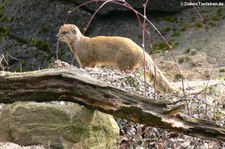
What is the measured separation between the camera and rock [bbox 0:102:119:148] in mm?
4832

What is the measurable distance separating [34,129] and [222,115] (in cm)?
217

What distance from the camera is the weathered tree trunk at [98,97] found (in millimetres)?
4434

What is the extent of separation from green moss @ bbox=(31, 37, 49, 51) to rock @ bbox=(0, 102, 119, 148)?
30.7ft

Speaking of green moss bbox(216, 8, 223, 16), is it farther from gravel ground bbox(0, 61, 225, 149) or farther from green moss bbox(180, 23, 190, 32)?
gravel ground bbox(0, 61, 225, 149)

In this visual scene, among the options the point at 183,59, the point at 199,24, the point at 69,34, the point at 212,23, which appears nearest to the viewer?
the point at 69,34

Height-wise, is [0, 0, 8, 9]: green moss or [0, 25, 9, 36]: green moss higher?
[0, 0, 8, 9]: green moss

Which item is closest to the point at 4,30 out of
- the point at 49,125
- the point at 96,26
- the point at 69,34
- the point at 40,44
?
the point at 40,44

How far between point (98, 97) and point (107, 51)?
4.44 m

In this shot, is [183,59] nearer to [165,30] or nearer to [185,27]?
[185,27]

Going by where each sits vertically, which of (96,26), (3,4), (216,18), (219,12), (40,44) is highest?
(3,4)

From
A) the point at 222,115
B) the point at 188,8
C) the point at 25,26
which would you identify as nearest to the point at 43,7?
the point at 25,26

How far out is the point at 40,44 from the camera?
1434 cm

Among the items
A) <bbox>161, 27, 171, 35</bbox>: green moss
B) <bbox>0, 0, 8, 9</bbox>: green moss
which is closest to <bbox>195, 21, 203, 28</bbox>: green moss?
<bbox>161, 27, 171, 35</bbox>: green moss

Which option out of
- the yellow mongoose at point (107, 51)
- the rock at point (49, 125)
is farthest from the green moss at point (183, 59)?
the rock at point (49, 125)
